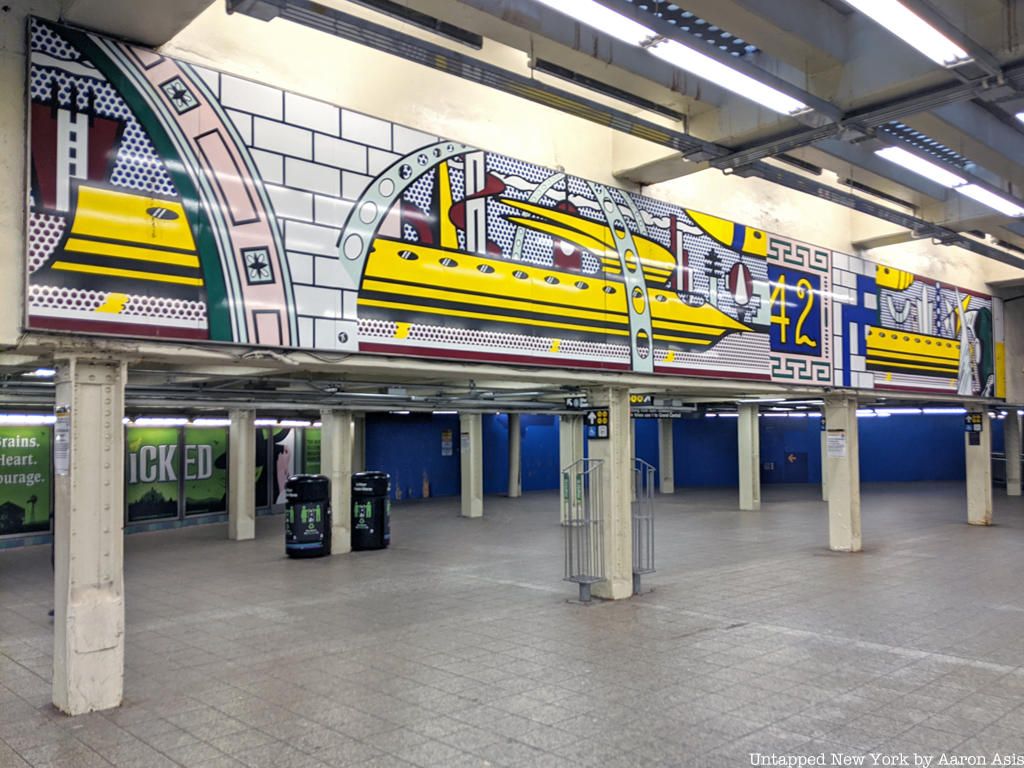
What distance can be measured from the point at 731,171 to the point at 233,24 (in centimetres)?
500

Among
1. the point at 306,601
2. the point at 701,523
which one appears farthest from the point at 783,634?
the point at 701,523

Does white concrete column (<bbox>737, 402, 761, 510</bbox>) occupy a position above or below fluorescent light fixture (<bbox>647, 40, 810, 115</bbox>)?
below

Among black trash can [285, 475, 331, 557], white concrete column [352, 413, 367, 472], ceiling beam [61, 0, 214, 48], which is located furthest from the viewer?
white concrete column [352, 413, 367, 472]

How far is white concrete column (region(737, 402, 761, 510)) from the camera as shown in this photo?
20953 millimetres

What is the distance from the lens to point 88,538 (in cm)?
573

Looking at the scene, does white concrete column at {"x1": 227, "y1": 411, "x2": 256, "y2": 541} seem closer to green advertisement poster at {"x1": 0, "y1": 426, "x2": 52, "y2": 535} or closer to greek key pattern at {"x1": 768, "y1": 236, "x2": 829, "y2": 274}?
green advertisement poster at {"x1": 0, "y1": 426, "x2": 52, "y2": 535}

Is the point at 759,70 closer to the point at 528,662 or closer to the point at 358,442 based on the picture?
the point at 528,662

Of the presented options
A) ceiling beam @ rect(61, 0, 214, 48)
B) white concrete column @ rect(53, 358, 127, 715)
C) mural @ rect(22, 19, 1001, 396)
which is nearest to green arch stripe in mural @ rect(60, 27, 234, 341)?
mural @ rect(22, 19, 1001, 396)

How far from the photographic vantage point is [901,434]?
99.2ft

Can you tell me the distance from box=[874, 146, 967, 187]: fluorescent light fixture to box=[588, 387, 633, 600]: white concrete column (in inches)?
147

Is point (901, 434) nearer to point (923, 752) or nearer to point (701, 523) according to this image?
point (701, 523)

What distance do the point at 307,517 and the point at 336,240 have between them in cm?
757

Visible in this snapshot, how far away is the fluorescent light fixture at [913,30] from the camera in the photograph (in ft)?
16.0

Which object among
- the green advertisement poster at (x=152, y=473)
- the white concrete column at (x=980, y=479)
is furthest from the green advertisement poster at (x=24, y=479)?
the white concrete column at (x=980, y=479)
